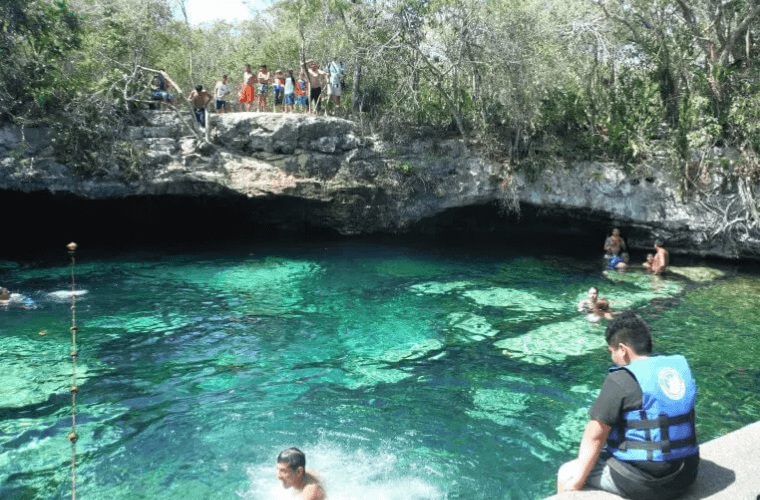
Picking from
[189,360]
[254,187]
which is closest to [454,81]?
[254,187]

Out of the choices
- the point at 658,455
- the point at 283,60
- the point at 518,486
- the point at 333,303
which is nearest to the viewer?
the point at 658,455

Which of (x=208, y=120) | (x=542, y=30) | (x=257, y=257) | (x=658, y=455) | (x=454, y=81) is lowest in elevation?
(x=257, y=257)

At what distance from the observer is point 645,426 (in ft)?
13.6

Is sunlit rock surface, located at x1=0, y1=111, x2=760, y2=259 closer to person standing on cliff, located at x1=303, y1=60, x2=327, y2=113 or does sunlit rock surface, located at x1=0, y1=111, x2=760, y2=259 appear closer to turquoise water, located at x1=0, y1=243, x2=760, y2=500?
person standing on cliff, located at x1=303, y1=60, x2=327, y2=113

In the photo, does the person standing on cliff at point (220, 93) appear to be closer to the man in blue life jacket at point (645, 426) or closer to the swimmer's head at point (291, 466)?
the swimmer's head at point (291, 466)

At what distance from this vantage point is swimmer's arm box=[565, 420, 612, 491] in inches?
166

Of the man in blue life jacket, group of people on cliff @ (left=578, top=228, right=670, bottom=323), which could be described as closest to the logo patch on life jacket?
the man in blue life jacket

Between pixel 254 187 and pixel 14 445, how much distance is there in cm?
1230

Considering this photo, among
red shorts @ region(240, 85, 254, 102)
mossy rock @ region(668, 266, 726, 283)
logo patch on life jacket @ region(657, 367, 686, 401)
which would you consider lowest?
mossy rock @ region(668, 266, 726, 283)

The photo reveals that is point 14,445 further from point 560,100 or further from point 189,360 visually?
point 560,100

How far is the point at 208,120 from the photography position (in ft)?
63.6

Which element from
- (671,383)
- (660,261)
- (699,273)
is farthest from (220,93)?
(671,383)

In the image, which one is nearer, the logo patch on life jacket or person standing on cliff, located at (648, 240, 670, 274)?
the logo patch on life jacket

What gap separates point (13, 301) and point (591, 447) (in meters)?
13.0
